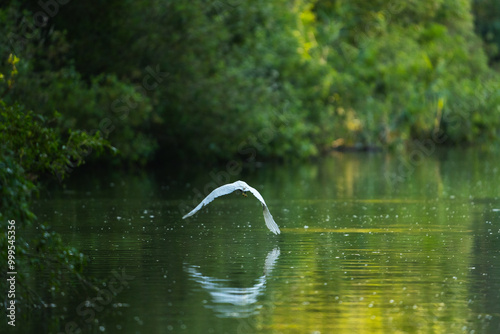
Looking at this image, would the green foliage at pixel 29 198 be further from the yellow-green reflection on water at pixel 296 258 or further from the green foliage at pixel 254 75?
the green foliage at pixel 254 75

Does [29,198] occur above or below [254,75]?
below

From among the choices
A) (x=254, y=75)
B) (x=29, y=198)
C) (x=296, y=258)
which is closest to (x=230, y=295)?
(x=29, y=198)

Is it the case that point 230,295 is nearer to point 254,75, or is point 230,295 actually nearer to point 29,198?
point 29,198

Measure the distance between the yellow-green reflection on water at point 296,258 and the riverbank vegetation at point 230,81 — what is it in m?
1.22

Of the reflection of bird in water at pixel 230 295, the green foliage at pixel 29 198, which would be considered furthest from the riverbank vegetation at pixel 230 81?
the reflection of bird in water at pixel 230 295

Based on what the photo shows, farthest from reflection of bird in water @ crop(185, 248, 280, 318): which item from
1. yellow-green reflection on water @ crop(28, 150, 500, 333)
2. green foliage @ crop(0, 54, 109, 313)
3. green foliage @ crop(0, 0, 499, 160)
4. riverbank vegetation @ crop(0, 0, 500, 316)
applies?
green foliage @ crop(0, 0, 499, 160)

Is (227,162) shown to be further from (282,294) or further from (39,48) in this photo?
(282,294)

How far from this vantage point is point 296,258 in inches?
534

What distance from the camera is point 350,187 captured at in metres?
26.9

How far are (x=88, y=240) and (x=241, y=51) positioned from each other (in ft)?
84.8

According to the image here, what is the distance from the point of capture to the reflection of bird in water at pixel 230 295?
9953 millimetres

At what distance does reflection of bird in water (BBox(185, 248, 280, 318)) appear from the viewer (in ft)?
32.7

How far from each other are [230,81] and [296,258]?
2290 centimetres

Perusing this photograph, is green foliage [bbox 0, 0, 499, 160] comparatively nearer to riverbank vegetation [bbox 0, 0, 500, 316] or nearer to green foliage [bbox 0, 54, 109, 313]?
riverbank vegetation [bbox 0, 0, 500, 316]
